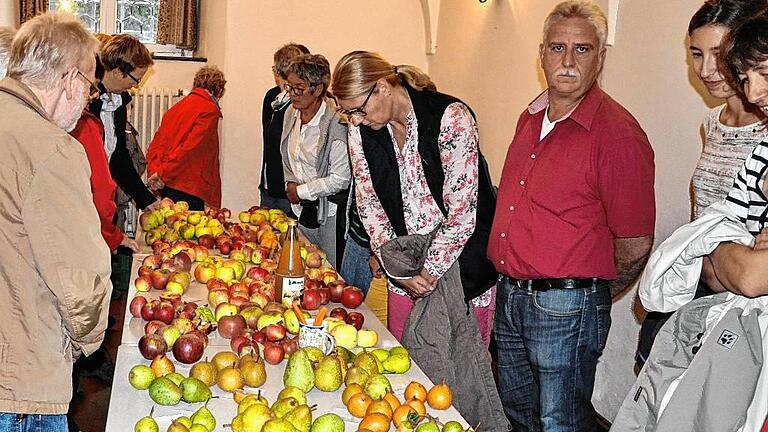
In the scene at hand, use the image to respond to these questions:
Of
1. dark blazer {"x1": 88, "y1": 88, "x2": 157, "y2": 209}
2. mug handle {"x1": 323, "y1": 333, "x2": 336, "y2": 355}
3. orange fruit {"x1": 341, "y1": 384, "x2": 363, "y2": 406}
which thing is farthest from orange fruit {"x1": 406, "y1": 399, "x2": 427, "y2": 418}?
dark blazer {"x1": 88, "y1": 88, "x2": 157, "y2": 209}

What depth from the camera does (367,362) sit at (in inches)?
92.6

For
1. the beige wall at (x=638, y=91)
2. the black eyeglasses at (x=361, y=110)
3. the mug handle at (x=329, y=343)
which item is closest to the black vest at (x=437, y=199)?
the black eyeglasses at (x=361, y=110)

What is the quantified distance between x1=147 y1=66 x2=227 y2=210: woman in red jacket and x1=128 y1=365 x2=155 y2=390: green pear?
153 inches

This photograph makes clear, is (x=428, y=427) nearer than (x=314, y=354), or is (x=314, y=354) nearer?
(x=428, y=427)

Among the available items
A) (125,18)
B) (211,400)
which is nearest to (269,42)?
(125,18)

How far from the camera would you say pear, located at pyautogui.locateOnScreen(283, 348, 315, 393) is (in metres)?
2.25

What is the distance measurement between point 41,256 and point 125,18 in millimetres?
6422

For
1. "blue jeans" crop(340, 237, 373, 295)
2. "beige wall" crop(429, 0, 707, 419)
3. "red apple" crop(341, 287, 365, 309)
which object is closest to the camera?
"red apple" crop(341, 287, 365, 309)

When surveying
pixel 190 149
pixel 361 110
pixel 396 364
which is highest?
pixel 361 110

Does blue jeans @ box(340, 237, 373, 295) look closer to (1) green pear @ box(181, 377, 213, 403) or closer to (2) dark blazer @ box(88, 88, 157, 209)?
(2) dark blazer @ box(88, 88, 157, 209)

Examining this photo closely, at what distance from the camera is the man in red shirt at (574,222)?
280 cm

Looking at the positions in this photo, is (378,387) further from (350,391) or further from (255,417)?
(255,417)

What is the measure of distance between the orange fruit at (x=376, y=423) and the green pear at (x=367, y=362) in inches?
12.0

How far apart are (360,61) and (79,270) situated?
126 centimetres
